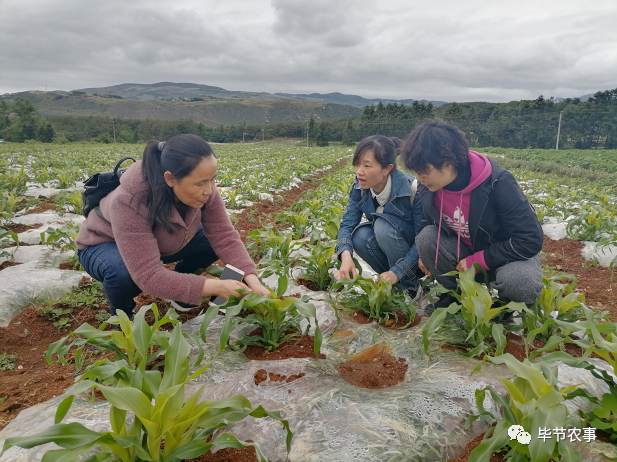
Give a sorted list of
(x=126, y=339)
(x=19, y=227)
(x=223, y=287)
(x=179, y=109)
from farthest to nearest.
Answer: (x=179, y=109)
(x=19, y=227)
(x=223, y=287)
(x=126, y=339)

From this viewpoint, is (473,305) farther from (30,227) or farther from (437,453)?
(30,227)

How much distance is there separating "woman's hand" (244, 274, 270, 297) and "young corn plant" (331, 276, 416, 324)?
57 cm

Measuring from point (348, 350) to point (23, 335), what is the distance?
7.55 feet

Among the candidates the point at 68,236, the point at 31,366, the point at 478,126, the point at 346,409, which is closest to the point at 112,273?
the point at 31,366

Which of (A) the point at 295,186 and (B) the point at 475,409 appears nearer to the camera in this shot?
(B) the point at 475,409

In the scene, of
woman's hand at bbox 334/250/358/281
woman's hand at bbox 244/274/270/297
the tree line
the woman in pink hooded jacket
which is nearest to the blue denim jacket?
woman's hand at bbox 334/250/358/281

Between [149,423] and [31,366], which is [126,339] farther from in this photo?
[31,366]

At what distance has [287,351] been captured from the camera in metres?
2.38

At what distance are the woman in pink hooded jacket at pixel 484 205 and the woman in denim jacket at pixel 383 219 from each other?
0.49 m

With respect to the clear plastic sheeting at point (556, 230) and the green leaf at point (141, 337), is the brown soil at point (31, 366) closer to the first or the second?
the green leaf at point (141, 337)

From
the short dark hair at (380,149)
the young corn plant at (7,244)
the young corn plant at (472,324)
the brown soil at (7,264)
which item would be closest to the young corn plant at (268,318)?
the young corn plant at (472,324)

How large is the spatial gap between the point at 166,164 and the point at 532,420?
6.94ft

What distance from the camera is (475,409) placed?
181cm

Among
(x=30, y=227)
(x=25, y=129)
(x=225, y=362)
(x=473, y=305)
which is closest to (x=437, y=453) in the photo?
(x=473, y=305)
